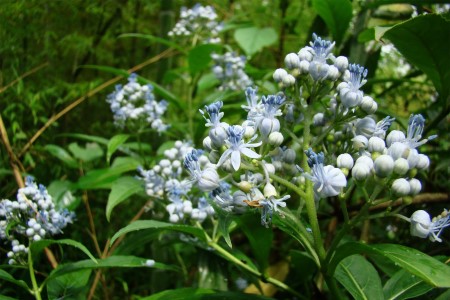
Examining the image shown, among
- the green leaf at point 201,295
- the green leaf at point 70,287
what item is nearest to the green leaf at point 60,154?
the green leaf at point 70,287

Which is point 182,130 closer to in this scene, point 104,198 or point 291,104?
point 104,198

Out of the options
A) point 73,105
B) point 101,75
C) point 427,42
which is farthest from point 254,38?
point 427,42

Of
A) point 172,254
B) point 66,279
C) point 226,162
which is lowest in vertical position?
point 172,254

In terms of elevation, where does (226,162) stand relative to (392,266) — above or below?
above

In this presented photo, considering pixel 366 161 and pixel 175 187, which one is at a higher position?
pixel 366 161

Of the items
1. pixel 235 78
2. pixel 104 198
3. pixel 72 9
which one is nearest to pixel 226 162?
pixel 235 78

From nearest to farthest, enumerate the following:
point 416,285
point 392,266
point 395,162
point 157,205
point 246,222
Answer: point 395,162, point 416,285, point 246,222, point 392,266, point 157,205

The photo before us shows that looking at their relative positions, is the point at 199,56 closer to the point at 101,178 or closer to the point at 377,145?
the point at 101,178

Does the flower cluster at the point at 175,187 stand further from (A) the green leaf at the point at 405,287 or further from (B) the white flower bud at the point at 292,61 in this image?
(A) the green leaf at the point at 405,287
